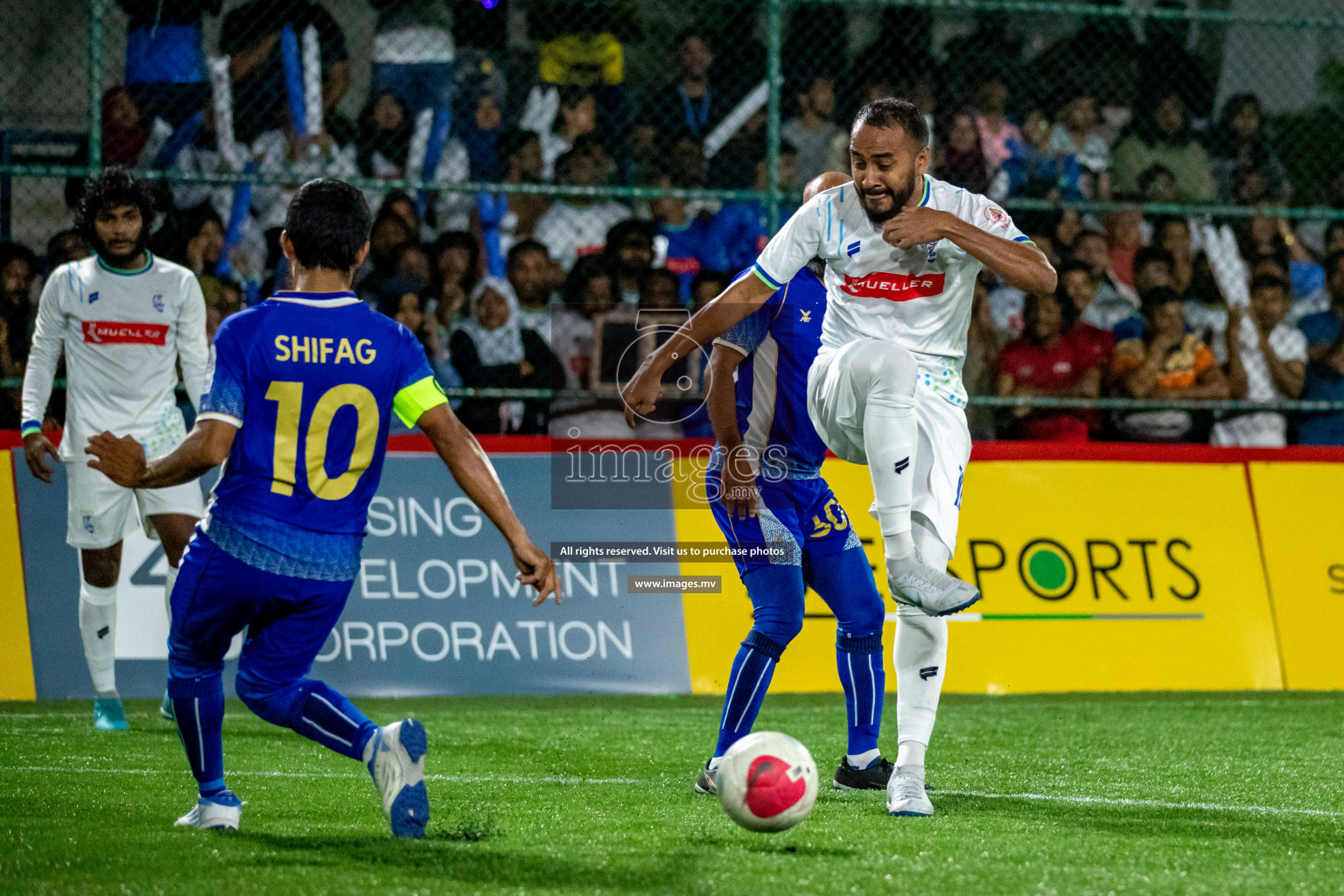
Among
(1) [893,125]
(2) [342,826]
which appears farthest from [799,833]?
(1) [893,125]

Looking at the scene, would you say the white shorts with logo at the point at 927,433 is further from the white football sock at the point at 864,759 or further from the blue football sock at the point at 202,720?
the blue football sock at the point at 202,720

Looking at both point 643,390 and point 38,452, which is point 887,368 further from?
point 38,452

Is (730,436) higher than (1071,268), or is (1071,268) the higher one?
(1071,268)

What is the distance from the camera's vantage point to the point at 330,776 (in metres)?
5.78

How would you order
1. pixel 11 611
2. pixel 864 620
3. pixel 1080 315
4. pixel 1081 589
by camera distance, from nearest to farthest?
pixel 864 620 < pixel 11 611 < pixel 1081 589 < pixel 1080 315

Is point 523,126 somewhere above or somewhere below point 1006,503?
above

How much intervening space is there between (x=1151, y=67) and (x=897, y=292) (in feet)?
25.6

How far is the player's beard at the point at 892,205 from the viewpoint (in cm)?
489

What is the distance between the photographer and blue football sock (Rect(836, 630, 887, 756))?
569cm

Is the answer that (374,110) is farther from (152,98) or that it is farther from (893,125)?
(893,125)

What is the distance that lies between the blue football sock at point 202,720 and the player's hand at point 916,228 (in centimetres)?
238

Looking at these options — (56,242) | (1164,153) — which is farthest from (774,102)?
(56,242)

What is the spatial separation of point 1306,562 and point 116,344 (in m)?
6.67

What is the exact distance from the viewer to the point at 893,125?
4828 mm
